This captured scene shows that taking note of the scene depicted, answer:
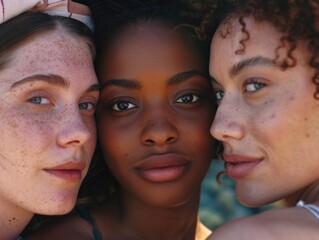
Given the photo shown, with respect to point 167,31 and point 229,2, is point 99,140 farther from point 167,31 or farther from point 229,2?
point 229,2

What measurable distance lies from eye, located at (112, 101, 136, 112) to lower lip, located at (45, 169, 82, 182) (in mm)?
344

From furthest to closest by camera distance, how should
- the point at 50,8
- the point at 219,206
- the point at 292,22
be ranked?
the point at 219,206 → the point at 50,8 → the point at 292,22

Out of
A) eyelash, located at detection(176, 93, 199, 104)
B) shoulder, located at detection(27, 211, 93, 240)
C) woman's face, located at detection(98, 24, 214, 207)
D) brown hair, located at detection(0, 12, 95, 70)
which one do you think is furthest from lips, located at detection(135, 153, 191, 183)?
brown hair, located at detection(0, 12, 95, 70)

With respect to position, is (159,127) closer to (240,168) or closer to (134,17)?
(240,168)

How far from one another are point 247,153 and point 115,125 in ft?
1.97

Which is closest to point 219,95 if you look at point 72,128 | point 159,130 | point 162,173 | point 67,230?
point 159,130

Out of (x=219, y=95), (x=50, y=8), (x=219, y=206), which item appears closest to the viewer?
(x=50, y=8)

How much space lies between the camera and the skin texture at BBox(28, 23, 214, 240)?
2.41 meters

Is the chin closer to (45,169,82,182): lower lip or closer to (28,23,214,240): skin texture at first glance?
(45,169,82,182): lower lip

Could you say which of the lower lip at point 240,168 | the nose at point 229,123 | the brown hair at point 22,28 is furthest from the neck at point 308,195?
the brown hair at point 22,28

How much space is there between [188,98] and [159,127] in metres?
0.21

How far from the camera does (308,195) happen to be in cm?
210

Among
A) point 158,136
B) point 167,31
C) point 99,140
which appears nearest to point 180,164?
point 158,136

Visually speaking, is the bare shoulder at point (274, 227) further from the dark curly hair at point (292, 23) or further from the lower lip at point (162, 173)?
the lower lip at point (162, 173)
